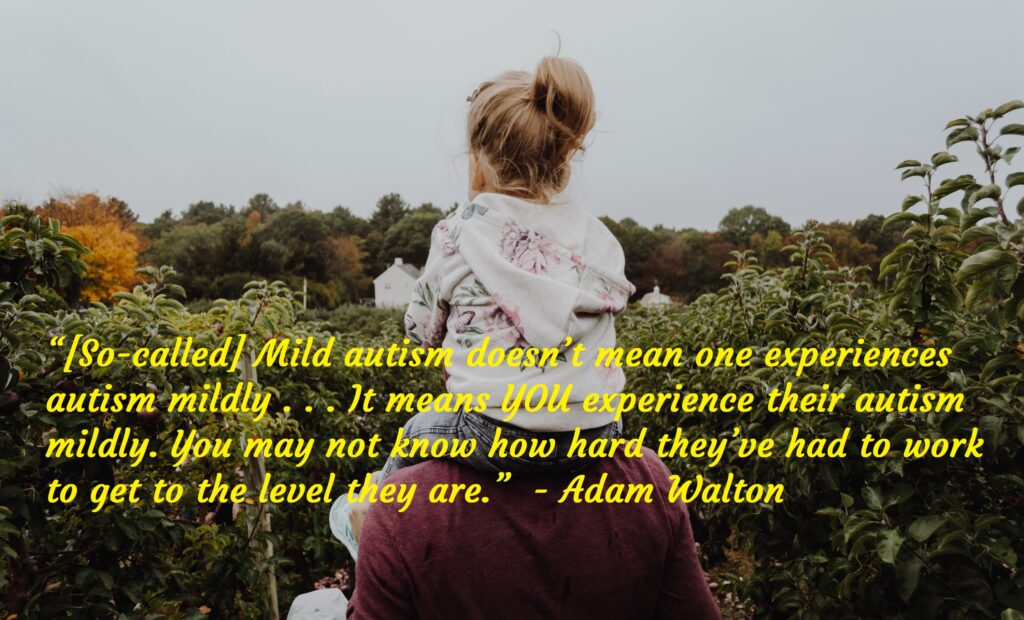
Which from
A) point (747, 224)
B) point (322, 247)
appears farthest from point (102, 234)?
point (747, 224)

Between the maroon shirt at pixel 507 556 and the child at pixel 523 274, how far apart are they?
0.08 metres

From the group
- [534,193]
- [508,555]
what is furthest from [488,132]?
[508,555]

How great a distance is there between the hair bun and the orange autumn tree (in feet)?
66.5

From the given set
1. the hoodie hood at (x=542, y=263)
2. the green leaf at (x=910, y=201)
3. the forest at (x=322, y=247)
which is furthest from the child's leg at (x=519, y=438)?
the forest at (x=322, y=247)

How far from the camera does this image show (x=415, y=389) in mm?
4816

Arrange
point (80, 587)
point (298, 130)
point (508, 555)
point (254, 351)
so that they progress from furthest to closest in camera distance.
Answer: point (298, 130) < point (254, 351) < point (80, 587) < point (508, 555)

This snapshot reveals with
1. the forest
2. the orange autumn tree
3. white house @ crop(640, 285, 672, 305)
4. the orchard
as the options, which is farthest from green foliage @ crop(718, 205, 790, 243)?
the orchard

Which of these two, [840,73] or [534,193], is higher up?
[840,73]

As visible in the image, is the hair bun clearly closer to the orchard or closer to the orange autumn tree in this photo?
the orchard

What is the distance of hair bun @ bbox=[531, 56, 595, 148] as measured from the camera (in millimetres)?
1111

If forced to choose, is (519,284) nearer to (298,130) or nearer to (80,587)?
(80,587)

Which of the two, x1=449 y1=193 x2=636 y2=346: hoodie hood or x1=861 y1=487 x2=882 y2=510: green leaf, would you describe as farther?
x1=861 y1=487 x2=882 y2=510: green leaf

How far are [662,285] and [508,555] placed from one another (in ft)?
151

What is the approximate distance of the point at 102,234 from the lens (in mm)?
34625
